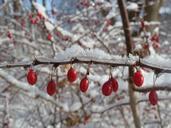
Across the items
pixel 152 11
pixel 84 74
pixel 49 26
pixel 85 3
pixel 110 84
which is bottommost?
pixel 84 74

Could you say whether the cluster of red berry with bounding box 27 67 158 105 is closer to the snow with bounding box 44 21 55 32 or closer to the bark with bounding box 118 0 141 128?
the bark with bounding box 118 0 141 128

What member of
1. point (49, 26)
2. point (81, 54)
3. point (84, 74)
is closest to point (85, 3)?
point (49, 26)

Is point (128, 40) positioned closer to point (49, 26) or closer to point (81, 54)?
point (81, 54)

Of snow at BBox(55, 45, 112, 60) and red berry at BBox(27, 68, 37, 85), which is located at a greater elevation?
snow at BBox(55, 45, 112, 60)

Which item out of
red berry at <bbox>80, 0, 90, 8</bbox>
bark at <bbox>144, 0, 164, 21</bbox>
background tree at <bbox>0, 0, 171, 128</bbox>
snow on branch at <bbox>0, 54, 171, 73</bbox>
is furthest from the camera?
bark at <bbox>144, 0, 164, 21</bbox>

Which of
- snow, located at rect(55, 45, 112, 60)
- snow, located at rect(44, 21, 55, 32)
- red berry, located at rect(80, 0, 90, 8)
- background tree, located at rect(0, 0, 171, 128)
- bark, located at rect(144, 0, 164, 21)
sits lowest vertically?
background tree, located at rect(0, 0, 171, 128)

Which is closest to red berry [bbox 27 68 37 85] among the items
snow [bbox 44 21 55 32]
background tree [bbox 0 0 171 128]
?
background tree [bbox 0 0 171 128]

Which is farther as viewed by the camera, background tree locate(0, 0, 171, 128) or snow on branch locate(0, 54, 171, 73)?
background tree locate(0, 0, 171, 128)

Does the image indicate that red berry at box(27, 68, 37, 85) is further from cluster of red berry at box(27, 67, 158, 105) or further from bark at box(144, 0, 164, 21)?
bark at box(144, 0, 164, 21)

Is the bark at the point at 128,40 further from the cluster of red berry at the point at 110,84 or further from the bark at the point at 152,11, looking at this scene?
the bark at the point at 152,11

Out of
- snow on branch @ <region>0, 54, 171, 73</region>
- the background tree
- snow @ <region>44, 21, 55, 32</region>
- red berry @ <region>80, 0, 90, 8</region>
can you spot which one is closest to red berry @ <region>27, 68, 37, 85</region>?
the background tree

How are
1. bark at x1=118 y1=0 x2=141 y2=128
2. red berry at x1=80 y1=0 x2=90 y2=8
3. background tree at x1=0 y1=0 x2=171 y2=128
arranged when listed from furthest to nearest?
red berry at x1=80 y1=0 x2=90 y2=8 < bark at x1=118 y1=0 x2=141 y2=128 < background tree at x1=0 y1=0 x2=171 y2=128

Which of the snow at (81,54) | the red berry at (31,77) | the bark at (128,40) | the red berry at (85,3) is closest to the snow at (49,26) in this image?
the red berry at (85,3)
